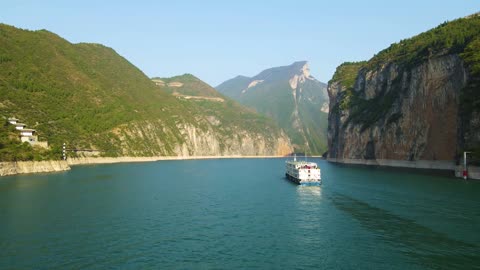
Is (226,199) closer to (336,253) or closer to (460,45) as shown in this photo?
(336,253)

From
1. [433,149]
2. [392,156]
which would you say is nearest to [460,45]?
[433,149]

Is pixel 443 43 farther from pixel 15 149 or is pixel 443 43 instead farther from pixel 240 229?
pixel 15 149

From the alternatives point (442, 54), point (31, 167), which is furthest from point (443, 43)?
point (31, 167)

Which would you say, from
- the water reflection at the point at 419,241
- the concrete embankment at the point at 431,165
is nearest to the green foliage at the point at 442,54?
the concrete embankment at the point at 431,165

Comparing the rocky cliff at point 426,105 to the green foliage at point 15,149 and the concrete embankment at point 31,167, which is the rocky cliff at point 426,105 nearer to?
the concrete embankment at point 31,167

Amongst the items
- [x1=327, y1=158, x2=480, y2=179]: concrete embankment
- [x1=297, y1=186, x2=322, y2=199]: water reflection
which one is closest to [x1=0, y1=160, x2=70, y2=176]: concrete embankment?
[x1=297, y1=186, x2=322, y2=199]: water reflection

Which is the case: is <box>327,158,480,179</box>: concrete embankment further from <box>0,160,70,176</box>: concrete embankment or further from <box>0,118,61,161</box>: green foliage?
<box>0,118,61,161</box>: green foliage

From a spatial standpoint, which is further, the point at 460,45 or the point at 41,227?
the point at 460,45
